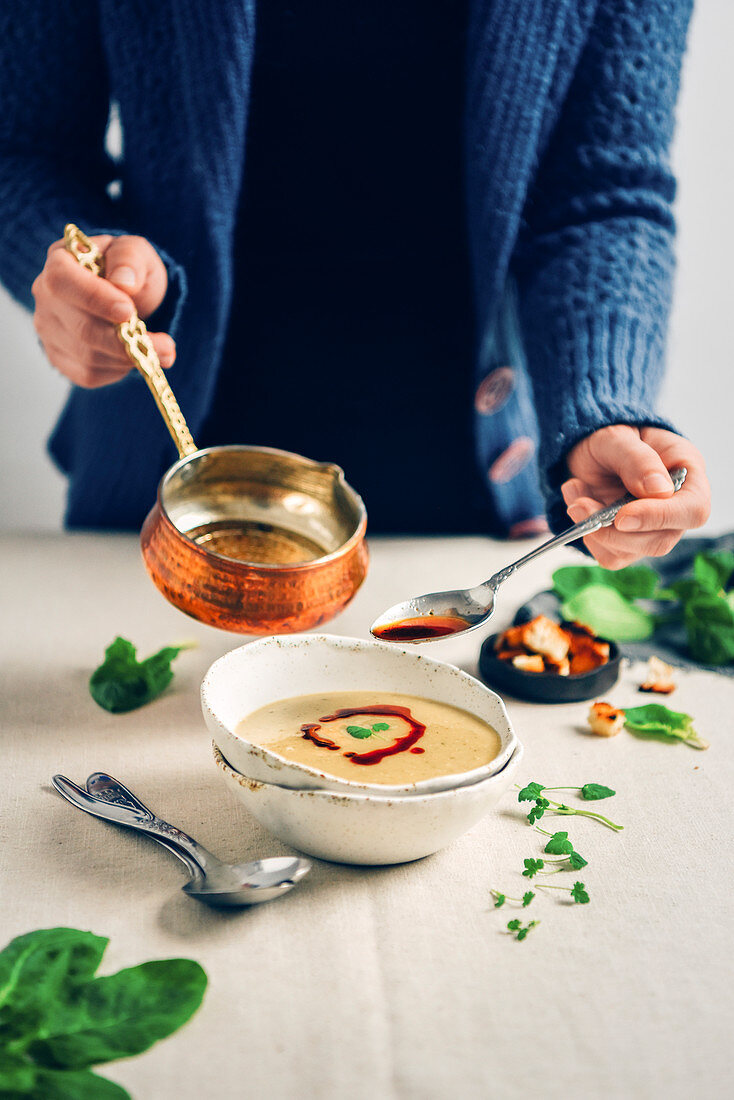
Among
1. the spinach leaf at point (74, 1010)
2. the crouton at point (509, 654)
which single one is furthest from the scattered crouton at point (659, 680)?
the spinach leaf at point (74, 1010)

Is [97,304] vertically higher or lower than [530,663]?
higher

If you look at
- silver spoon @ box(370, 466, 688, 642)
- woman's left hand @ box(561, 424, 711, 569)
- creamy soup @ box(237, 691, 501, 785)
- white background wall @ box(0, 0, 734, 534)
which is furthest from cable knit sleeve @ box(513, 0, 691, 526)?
white background wall @ box(0, 0, 734, 534)

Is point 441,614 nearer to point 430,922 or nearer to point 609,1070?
point 430,922

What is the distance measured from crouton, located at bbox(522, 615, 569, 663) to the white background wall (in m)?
1.50

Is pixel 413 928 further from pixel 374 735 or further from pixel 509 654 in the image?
pixel 509 654

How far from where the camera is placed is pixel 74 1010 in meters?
0.53

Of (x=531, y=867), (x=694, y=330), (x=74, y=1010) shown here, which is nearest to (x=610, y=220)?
(x=531, y=867)

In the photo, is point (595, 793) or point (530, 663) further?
point (530, 663)

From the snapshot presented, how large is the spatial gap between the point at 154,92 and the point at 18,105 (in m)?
0.19

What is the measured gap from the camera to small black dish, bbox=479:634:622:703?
0.94 m

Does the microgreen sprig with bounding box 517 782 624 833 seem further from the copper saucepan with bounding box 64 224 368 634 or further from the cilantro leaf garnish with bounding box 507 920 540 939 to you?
the copper saucepan with bounding box 64 224 368 634

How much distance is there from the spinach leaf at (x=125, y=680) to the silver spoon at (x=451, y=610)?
0.25 m

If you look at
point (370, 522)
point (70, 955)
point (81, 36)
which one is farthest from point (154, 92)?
point (70, 955)

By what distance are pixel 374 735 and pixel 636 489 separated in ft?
1.26
